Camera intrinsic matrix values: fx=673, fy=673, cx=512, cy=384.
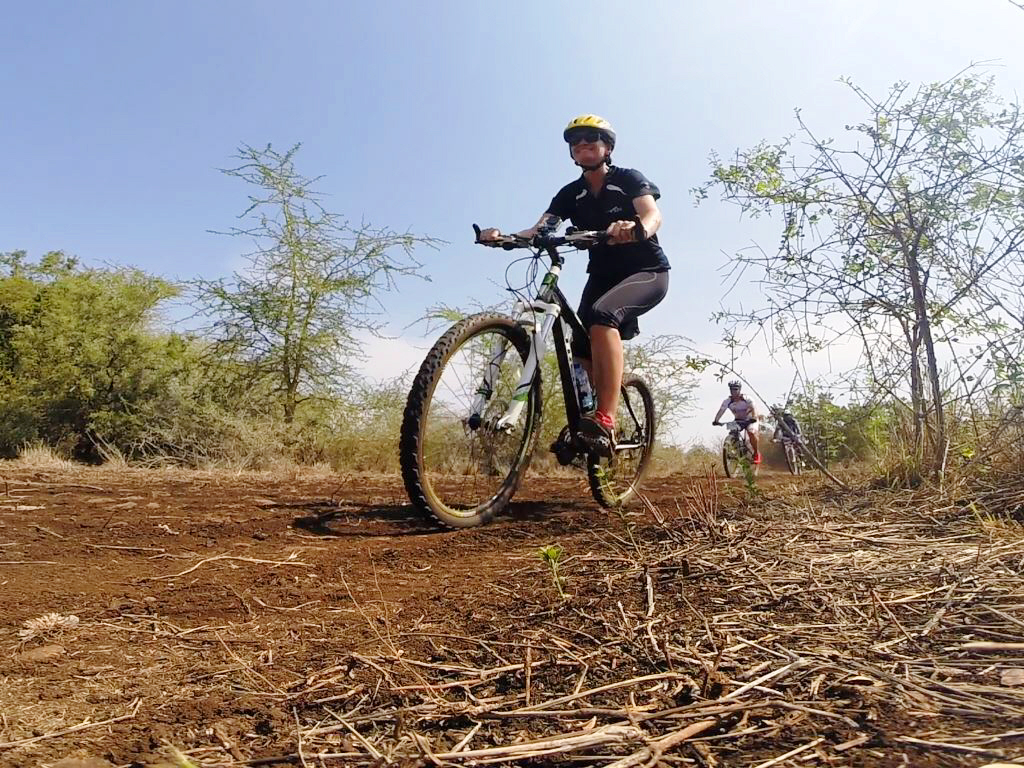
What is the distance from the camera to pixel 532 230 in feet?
12.8

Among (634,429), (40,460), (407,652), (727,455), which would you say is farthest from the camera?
(727,455)

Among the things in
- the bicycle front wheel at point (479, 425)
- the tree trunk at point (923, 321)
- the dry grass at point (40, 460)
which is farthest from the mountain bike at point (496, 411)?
the dry grass at point (40, 460)

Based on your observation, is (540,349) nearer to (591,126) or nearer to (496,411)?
(496,411)

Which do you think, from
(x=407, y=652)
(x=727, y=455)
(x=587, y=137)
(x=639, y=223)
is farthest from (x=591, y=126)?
(x=727, y=455)

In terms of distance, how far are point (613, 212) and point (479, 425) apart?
65.7 inches

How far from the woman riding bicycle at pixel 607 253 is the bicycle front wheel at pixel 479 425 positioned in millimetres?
385

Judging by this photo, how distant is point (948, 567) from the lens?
1.73 meters

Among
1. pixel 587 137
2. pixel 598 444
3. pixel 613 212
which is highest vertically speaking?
pixel 587 137

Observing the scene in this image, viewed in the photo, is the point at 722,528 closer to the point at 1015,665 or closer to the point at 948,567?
the point at 948,567

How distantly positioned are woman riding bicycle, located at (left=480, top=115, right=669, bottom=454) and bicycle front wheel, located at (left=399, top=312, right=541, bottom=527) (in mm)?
385

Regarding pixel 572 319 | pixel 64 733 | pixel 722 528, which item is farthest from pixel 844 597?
pixel 572 319

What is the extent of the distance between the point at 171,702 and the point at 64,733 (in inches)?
6.7

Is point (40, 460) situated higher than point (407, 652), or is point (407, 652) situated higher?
point (407, 652)

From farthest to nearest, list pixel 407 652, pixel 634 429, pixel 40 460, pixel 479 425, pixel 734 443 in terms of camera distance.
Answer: pixel 734 443
pixel 40 460
pixel 634 429
pixel 479 425
pixel 407 652
